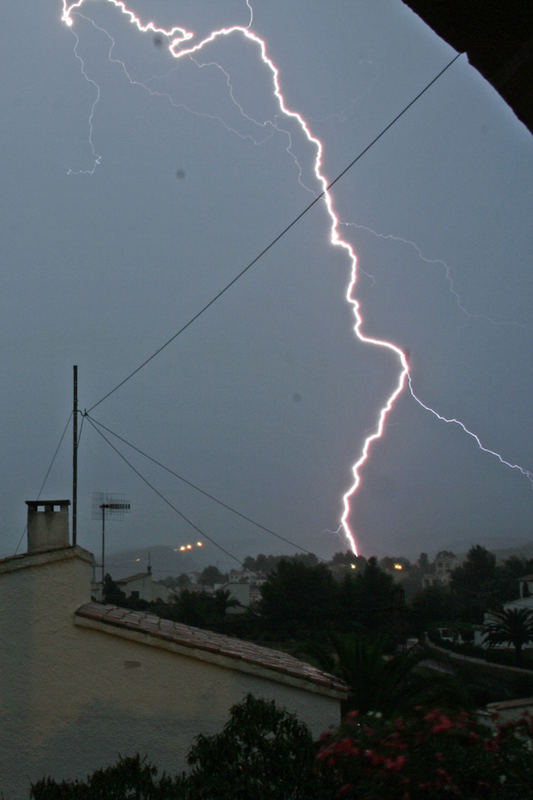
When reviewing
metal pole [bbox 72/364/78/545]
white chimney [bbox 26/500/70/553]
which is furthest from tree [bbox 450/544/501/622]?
white chimney [bbox 26/500/70/553]

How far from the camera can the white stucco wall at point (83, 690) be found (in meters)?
6.82

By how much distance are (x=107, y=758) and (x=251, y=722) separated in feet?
10.9

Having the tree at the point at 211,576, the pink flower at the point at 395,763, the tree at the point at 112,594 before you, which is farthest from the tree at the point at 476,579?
the tree at the point at 211,576

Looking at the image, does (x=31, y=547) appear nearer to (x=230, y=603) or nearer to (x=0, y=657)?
(x=0, y=657)

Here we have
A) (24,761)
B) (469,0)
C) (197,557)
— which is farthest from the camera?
(197,557)

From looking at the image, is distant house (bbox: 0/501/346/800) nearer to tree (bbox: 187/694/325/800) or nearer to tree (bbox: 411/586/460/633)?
tree (bbox: 187/694/325/800)

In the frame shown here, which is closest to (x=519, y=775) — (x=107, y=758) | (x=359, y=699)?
(x=107, y=758)

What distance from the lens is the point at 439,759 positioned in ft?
9.16

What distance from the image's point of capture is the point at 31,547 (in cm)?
Answer: 839

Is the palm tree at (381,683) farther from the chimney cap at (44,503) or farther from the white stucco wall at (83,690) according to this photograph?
the chimney cap at (44,503)

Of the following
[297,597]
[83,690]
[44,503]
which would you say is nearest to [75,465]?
[44,503]

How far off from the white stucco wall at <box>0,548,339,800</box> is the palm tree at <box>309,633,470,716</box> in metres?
2.80

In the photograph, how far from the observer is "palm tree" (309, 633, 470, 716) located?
9.73m

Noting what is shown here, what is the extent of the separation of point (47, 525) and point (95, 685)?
2.25 metres
